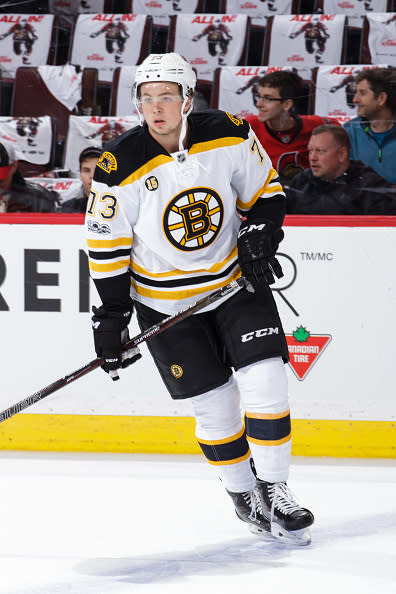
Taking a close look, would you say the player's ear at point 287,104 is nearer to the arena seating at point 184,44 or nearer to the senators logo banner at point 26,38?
the arena seating at point 184,44

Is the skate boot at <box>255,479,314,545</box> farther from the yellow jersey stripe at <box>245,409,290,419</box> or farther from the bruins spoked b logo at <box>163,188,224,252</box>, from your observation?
the bruins spoked b logo at <box>163,188,224,252</box>

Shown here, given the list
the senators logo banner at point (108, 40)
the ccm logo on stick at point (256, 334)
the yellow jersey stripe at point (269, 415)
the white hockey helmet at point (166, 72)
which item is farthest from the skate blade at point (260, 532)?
the senators logo banner at point (108, 40)

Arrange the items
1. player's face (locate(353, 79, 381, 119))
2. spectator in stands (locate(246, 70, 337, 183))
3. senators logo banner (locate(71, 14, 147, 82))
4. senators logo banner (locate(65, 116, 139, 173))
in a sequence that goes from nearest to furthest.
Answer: spectator in stands (locate(246, 70, 337, 183))
player's face (locate(353, 79, 381, 119))
senators logo banner (locate(65, 116, 139, 173))
senators logo banner (locate(71, 14, 147, 82))

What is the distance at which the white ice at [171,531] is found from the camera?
72.2 inches

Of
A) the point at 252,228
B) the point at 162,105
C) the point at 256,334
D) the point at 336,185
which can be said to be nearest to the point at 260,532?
the point at 256,334

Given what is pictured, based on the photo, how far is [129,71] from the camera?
4676 mm

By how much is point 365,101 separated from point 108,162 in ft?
5.46

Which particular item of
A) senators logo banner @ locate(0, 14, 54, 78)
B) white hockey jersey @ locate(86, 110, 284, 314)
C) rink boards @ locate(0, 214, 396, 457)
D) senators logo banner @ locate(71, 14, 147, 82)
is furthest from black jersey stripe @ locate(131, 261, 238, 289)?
senators logo banner @ locate(0, 14, 54, 78)

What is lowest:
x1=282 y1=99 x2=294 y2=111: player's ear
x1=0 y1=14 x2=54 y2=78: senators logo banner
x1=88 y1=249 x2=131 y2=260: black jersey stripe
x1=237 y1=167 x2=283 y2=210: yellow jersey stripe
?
x1=88 y1=249 x2=131 y2=260: black jersey stripe

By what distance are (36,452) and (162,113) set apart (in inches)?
63.2

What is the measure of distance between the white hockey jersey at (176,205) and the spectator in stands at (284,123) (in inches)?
34.9

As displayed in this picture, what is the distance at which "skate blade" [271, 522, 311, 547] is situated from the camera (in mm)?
2014

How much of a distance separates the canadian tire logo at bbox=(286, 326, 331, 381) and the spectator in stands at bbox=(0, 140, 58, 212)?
3.44 ft

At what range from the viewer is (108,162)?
1909mm
